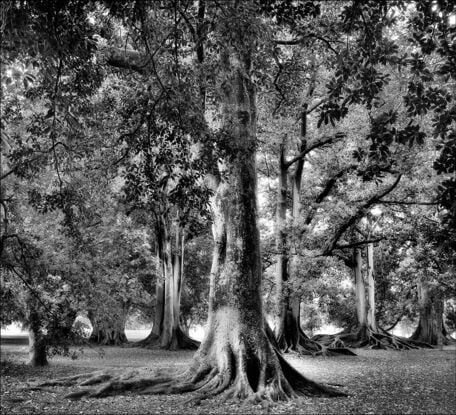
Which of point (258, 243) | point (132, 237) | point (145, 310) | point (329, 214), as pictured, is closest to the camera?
point (258, 243)

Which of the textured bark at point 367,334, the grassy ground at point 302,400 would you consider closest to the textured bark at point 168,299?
the textured bark at point 367,334

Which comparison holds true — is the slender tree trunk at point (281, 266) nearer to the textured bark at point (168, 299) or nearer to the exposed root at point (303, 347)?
the exposed root at point (303, 347)

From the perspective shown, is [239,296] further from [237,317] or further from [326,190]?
[326,190]

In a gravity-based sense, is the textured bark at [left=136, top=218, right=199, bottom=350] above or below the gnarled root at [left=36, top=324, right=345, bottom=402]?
above

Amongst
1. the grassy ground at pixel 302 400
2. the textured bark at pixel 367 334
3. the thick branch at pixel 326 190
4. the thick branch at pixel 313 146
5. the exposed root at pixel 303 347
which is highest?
the thick branch at pixel 313 146

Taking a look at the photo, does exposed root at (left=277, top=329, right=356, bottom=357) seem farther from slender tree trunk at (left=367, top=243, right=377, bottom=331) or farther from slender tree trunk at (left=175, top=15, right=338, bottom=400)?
slender tree trunk at (left=175, top=15, right=338, bottom=400)

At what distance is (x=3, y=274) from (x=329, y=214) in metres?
11.6

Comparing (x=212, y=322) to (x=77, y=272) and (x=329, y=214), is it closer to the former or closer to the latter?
(x=77, y=272)

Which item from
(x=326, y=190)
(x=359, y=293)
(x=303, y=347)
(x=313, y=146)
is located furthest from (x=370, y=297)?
(x=313, y=146)

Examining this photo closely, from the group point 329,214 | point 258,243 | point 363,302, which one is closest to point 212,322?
point 258,243

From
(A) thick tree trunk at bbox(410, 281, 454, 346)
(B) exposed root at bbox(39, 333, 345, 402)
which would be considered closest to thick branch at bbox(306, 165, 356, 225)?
(A) thick tree trunk at bbox(410, 281, 454, 346)

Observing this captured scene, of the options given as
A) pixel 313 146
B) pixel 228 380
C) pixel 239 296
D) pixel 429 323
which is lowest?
pixel 228 380

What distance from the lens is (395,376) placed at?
13.1 meters

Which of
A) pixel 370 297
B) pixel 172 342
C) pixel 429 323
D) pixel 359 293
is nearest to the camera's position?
pixel 172 342
